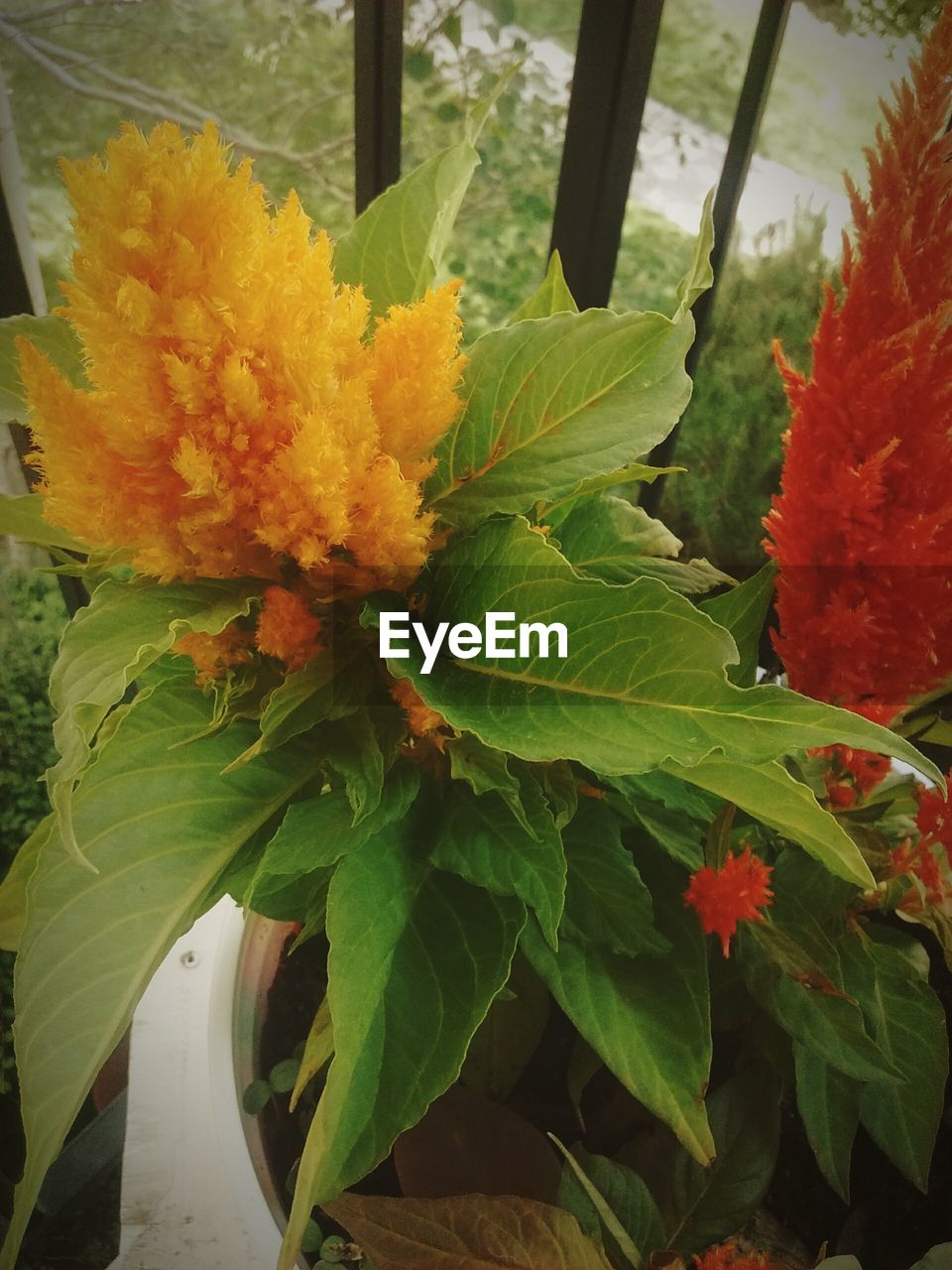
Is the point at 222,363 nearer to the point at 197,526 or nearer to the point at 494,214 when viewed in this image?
the point at 197,526

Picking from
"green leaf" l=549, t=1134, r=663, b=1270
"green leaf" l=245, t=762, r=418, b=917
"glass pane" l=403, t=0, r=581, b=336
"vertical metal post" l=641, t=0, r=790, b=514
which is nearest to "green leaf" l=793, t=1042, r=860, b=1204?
"green leaf" l=549, t=1134, r=663, b=1270

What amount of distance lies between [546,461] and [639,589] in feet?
0.34

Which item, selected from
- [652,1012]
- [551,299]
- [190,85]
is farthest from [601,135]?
[652,1012]

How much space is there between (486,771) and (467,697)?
6 centimetres

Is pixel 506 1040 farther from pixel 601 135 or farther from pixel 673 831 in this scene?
pixel 601 135

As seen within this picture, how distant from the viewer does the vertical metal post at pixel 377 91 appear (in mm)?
1157

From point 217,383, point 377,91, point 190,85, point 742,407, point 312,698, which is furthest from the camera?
point 742,407

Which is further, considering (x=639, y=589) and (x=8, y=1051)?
(x=8, y=1051)

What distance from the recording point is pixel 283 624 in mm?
416

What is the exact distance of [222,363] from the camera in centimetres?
35

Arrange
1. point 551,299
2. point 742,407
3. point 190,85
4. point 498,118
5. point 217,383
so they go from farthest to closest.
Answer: point 742,407, point 498,118, point 190,85, point 551,299, point 217,383

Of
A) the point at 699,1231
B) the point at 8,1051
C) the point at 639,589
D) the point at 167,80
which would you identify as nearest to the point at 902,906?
the point at 699,1231

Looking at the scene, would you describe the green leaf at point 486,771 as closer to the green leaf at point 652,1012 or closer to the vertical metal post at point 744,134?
the green leaf at point 652,1012

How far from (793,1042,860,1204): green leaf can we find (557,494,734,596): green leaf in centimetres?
31
